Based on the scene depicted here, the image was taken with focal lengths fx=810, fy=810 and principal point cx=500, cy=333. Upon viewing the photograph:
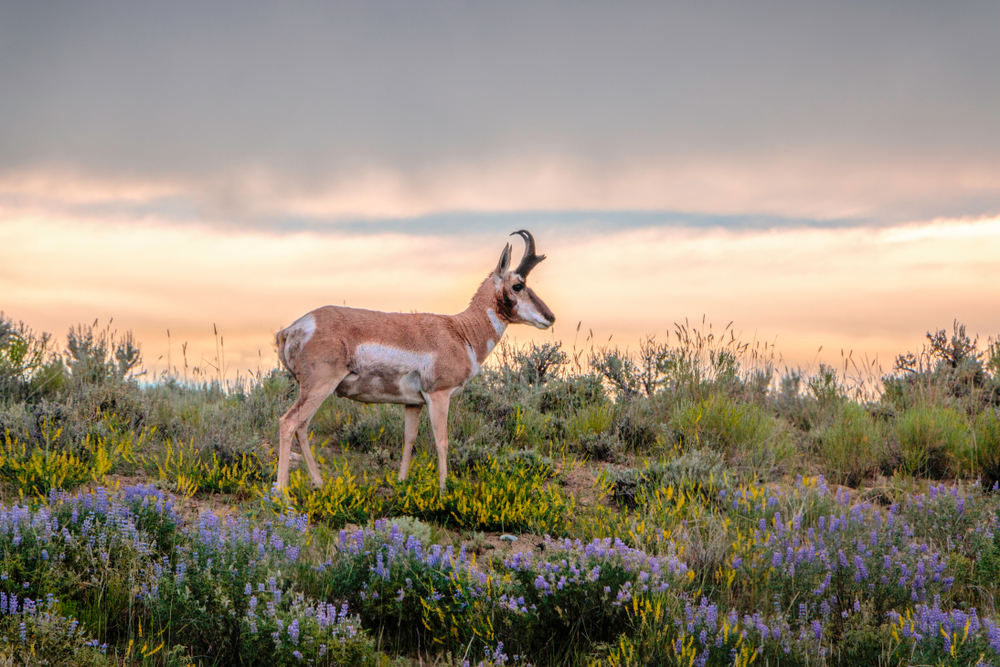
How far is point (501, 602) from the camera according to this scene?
5.20m

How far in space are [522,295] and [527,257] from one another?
485 millimetres

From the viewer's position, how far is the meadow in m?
5.14

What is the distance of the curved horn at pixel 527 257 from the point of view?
1017 centimetres

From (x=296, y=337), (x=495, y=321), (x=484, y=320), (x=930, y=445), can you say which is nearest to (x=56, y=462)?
(x=296, y=337)

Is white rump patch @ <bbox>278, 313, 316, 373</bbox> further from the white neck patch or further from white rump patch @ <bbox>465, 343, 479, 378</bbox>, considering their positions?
the white neck patch

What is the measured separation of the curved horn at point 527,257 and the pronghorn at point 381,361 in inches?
0.7

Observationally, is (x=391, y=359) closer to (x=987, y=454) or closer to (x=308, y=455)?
(x=308, y=455)

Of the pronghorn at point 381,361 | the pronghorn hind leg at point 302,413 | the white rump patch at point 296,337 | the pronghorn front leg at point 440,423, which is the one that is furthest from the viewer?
the pronghorn front leg at point 440,423

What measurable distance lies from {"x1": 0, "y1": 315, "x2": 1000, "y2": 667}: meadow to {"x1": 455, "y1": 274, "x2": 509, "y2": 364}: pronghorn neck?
1430 mm

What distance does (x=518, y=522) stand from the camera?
797 cm

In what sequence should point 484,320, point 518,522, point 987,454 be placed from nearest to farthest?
1. point 518,522
2. point 484,320
3. point 987,454

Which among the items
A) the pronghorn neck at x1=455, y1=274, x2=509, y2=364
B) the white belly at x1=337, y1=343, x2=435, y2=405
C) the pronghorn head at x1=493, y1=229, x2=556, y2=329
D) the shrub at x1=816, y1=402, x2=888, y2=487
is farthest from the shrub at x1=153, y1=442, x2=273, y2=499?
the shrub at x1=816, y1=402, x2=888, y2=487

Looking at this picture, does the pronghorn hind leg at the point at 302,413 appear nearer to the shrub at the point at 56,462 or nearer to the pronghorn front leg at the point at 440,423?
→ the pronghorn front leg at the point at 440,423

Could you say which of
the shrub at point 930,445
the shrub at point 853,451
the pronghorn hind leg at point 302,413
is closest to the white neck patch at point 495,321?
the pronghorn hind leg at point 302,413
